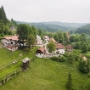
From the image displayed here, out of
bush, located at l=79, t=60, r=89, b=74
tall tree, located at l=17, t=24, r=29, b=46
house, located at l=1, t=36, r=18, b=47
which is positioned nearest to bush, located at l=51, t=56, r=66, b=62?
bush, located at l=79, t=60, r=89, b=74

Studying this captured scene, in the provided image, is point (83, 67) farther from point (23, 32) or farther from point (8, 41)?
point (8, 41)

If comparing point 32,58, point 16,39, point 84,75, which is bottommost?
point 84,75

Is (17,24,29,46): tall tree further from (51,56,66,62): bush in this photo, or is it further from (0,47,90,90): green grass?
(51,56,66,62): bush

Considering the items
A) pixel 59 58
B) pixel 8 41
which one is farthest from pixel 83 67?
pixel 8 41

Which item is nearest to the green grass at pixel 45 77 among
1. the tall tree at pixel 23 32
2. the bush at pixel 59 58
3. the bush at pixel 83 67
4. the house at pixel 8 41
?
the bush at pixel 83 67

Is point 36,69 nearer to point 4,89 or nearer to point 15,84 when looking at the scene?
point 15,84

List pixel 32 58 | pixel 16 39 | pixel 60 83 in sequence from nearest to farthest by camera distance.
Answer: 1. pixel 60 83
2. pixel 32 58
3. pixel 16 39

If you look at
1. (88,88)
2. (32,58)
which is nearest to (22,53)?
(32,58)

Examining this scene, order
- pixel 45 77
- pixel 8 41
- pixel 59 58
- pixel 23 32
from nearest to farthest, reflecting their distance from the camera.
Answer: pixel 45 77
pixel 59 58
pixel 23 32
pixel 8 41

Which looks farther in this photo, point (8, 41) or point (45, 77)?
point (8, 41)
